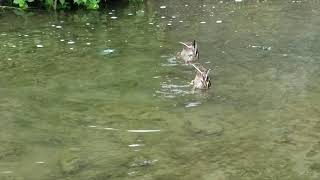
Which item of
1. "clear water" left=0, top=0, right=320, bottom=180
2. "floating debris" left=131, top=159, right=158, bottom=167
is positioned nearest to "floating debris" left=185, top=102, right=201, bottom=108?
"clear water" left=0, top=0, right=320, bottom=180

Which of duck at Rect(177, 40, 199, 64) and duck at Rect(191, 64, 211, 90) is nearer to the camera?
duck at Rect(191, 64, 211, 90)

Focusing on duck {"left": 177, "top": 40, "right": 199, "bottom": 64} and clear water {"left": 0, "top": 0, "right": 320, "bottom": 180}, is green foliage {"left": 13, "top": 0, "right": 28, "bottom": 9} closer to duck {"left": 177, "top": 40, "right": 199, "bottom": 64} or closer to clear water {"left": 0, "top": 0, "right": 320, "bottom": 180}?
clear water {"left": 0, "top": 0, "right": 320, "bottom": 180}

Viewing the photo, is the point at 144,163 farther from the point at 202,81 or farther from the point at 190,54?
the point at 190,54

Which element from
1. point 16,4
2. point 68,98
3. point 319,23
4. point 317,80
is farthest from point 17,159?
point 16,4

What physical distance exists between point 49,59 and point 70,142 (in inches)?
144

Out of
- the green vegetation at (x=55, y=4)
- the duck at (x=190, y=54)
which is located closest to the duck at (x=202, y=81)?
the duck at (x=190, y=54)

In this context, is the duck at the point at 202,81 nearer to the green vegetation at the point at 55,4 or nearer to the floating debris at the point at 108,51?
the floating debris at the point at 108,51

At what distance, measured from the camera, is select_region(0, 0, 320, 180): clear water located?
5.57m

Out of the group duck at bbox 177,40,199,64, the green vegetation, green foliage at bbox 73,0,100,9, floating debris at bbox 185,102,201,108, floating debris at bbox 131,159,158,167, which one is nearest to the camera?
floating debris at bbox 131,159,158,167

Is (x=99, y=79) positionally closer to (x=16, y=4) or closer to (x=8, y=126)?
(x=8, y=126)

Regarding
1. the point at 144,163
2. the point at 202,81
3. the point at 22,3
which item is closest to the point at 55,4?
the point at 22,3

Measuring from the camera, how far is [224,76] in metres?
8.34

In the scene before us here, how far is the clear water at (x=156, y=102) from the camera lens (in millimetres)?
5570

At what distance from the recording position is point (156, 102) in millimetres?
7238
